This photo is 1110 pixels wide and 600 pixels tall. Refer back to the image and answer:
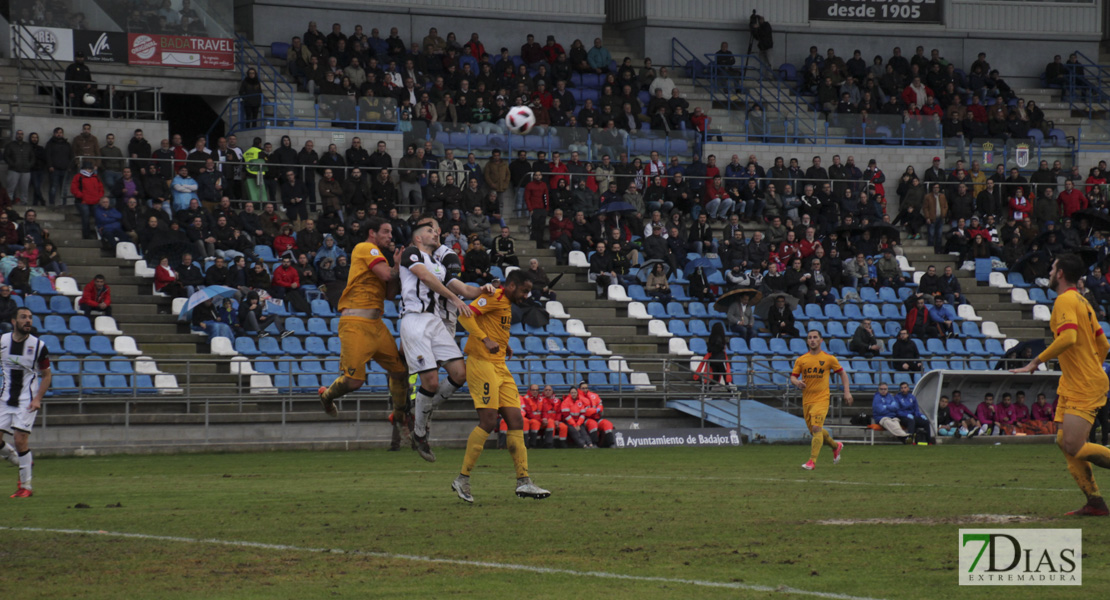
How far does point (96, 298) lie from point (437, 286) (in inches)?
583

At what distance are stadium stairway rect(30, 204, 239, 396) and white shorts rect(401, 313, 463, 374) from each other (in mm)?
11621

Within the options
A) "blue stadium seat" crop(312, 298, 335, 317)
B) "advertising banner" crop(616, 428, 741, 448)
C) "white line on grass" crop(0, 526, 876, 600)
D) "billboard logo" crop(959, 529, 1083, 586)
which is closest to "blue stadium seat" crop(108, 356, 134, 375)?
"blue stadium seat" crop(312, 298, 335, 317)

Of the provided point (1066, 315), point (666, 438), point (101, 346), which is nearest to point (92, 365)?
point (101, 346)

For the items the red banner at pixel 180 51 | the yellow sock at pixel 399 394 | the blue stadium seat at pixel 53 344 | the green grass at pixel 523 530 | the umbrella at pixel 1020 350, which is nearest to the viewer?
the green grass at pixel 523 530

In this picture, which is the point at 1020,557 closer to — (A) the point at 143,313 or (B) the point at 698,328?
(A) the point at 143,313

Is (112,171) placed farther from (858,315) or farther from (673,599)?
(673,599)

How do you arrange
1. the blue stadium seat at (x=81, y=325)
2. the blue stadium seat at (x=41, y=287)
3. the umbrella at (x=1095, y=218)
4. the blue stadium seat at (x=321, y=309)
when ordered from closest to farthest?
the blue stadium seat at (x=81, y=325) → the blue stadium seat at (x=41, y=287) → the blue stadium seat at (x=321, y=309) → the umbrella at (x=1095, y=218)

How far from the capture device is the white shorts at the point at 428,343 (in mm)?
12969

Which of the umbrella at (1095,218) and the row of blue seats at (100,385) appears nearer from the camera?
the row of blue seats at (100,385)

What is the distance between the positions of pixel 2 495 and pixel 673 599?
30.4ft

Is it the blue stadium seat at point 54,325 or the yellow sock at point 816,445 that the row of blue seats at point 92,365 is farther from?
the yellow sock at point 816,445

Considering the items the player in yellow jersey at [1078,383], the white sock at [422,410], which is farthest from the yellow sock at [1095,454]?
the white sock at [422,410]

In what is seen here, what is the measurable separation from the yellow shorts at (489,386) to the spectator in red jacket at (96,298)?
1498 cm

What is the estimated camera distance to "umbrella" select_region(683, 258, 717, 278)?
1219 inches
